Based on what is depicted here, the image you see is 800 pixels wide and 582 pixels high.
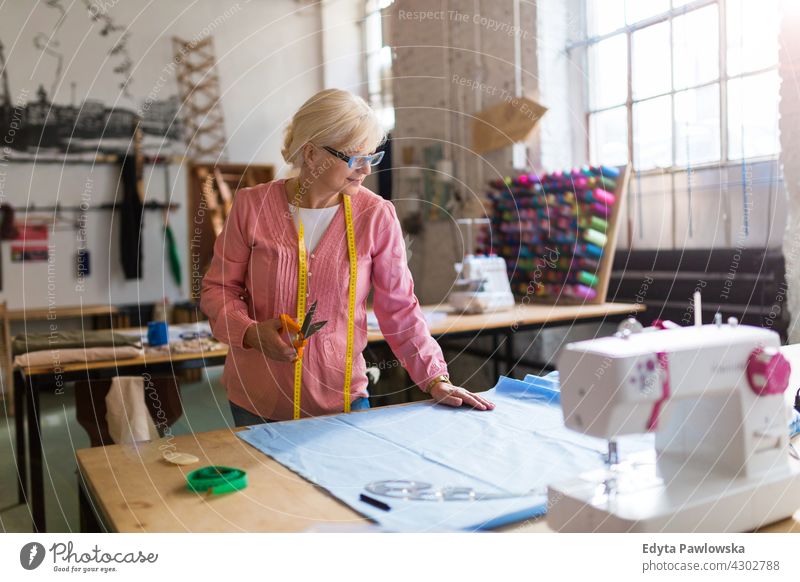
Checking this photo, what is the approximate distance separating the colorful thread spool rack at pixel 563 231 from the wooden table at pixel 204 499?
9.91ft

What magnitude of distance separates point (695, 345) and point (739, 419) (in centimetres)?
14

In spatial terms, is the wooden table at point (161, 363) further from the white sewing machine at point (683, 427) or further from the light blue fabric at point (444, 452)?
the white sewing machine at point (683, 427)

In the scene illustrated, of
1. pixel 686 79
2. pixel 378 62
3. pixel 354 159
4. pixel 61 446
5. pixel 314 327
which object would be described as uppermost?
pixel 378 62

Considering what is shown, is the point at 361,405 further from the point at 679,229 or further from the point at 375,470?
the point at 679,229

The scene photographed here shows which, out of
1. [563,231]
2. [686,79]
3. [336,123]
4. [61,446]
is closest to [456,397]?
[336,123]

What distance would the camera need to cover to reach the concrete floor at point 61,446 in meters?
3.20

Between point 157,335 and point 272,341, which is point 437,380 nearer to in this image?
point 272,341

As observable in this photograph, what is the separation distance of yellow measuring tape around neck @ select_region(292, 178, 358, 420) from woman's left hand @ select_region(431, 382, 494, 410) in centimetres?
23

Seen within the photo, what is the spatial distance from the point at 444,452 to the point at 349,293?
0.57 metres

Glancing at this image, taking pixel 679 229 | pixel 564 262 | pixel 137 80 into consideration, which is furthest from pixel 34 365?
pixel 137 80

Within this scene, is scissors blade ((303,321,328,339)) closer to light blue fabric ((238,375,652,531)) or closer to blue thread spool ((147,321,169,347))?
light blue fabric ((238,375,652,531))

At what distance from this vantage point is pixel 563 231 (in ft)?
14.0

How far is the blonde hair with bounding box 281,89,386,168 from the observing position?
172cm

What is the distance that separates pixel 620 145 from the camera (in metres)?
4.55
